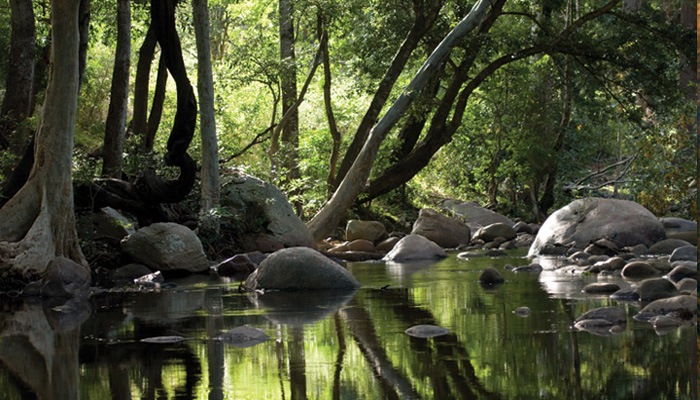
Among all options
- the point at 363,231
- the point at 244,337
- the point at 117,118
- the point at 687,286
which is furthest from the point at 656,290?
the point at 363,231

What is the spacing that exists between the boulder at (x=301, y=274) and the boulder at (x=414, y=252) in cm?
487

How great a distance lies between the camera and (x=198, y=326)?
6445 millimetres

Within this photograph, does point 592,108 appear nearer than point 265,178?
No

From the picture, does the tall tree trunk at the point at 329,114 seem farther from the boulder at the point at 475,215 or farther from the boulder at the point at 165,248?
the boulder at the point at 165,248

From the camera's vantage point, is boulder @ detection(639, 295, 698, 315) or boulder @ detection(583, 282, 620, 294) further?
boulder @ detection(583, 282, 620, 294)

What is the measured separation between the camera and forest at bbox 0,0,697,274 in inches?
466

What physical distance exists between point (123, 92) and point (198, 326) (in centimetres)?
858

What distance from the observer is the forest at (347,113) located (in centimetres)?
1183

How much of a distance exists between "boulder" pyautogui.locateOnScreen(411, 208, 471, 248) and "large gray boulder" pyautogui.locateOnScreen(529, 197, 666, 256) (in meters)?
3.68

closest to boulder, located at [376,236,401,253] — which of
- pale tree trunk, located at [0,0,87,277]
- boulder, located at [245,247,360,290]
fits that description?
boulder, located at [245,247,360,290]

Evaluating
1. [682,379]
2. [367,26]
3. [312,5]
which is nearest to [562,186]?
[367,26]

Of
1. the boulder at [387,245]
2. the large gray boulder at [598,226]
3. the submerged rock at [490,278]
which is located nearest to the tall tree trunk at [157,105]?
the boulder at [387,245]

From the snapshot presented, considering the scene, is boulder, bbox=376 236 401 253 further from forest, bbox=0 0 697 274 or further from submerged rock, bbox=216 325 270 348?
submerged rock, bbox=216 325 270 348

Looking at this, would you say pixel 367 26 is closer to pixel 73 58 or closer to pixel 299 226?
pixel 299 226
